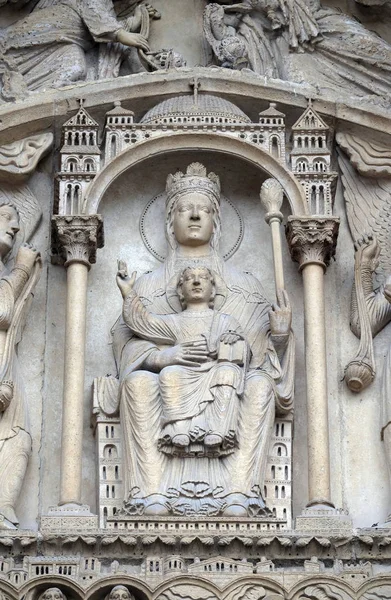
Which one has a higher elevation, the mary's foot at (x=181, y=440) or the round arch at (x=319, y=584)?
the mary's foot at (x=181, y=440)

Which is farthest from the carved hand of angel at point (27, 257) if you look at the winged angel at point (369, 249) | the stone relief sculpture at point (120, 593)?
the stone relief sculpture at point (120, 593)

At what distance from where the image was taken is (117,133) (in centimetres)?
1781

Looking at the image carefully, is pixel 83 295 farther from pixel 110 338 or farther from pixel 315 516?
pixel 315 516

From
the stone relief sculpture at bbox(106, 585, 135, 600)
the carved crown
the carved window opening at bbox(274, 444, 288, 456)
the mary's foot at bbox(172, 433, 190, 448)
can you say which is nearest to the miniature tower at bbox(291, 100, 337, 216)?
the carved crown

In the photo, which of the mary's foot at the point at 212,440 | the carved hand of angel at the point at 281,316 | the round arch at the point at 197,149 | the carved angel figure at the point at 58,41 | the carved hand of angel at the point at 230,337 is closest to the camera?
the mary's foot at the point at 212,440

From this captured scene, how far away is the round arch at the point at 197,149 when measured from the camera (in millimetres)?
17516

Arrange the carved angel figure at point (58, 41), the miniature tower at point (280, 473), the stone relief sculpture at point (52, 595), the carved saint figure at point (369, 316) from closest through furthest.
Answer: the stone relief sculpture at point (52, 595) < the miniature tower at point (280, 473) < the carved saint figure at point (369, 316) < the carved angel figure at point (58, 41)

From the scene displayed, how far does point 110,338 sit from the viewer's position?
56.9 feet

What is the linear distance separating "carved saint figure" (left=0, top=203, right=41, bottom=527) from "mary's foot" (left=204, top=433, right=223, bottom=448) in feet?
5.14

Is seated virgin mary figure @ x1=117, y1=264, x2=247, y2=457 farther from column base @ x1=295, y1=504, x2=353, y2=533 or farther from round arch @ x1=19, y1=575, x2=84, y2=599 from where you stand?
round arch @ x1=19, y1=575, x2=84, y2=599

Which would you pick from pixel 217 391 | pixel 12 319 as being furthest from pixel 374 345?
pixel 12 319

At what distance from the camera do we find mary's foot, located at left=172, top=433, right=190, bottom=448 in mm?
15945

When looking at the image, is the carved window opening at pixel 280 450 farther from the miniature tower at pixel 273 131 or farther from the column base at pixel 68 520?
the miniature tower at pixel 273 131

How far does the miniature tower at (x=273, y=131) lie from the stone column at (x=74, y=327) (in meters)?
1.72
